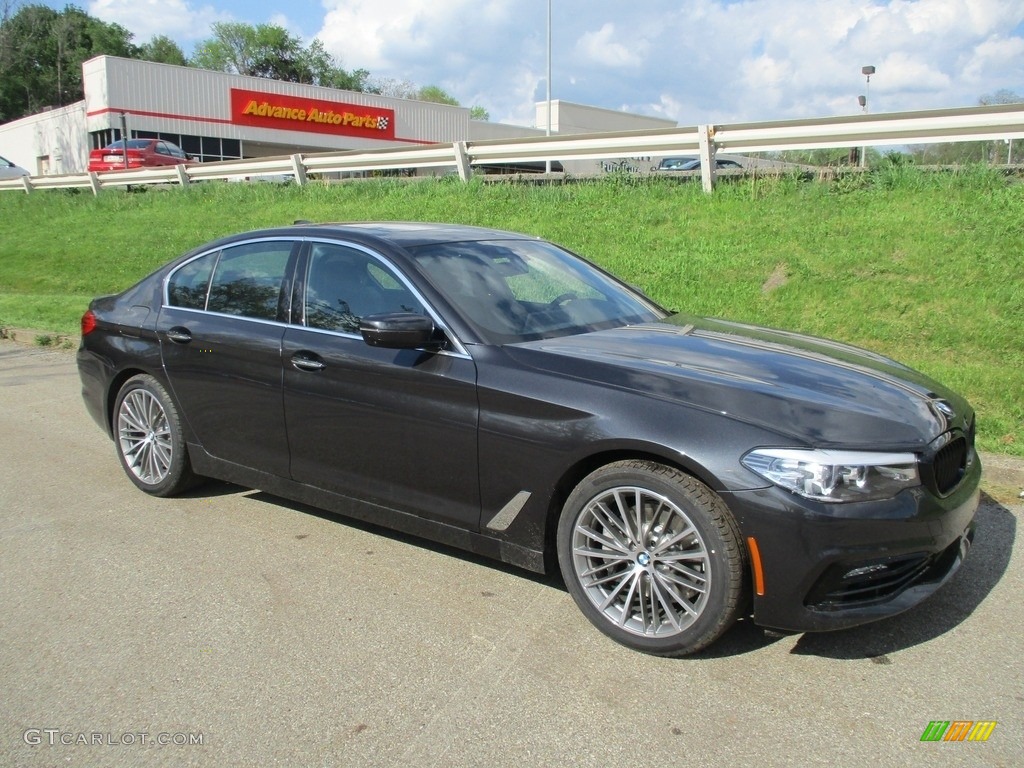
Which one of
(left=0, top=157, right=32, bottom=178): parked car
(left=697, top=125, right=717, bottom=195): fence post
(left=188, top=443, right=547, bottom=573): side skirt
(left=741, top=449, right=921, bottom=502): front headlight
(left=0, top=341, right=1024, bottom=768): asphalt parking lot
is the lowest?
(left=0, top=341, right=1024, bottom=768): asphalt parking lot

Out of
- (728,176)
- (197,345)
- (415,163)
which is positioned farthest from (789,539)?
(415,163)

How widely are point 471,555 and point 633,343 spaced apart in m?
1.35

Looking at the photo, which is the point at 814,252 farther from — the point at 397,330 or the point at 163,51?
the point at 163,51

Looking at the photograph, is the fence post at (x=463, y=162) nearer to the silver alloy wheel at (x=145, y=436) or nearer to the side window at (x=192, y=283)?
the side window at (x=192, y=283)

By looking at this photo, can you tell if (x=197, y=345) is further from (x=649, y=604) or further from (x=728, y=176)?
(x=728, y=176)

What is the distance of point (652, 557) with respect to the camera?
11.3 ft

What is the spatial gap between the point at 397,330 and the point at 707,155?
792cm

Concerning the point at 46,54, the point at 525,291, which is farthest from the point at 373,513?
the point at 46,54

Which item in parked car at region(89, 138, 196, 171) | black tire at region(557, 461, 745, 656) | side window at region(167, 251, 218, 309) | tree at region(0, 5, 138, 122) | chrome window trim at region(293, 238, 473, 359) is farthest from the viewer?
tree at region(0, 5, 138, 122)

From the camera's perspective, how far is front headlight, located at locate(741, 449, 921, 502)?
10.3 ft

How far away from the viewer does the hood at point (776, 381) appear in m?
3.28

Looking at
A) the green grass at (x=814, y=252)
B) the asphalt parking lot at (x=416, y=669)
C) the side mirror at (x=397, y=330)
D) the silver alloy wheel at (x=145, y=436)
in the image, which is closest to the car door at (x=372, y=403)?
the side mirror at (x=397, y=330)

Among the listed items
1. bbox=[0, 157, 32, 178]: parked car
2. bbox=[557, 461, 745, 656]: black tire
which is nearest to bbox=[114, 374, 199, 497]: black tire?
bbox=[557, 461, 745, 656]: black tire

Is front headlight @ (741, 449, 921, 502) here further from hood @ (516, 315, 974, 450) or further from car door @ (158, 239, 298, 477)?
car door @ (158, 239, 298, 477)
